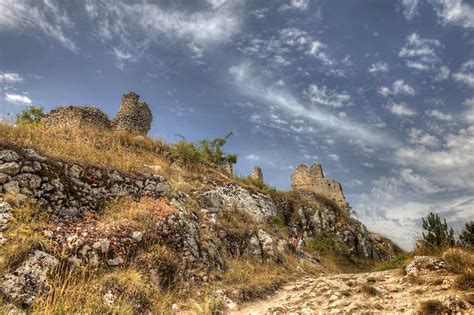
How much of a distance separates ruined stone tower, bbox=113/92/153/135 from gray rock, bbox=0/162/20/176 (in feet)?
58.7

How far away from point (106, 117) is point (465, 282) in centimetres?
2559

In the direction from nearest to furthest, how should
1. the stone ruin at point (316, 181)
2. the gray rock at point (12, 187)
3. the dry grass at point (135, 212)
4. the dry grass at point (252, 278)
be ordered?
the gray rock at point (12, 187), the dry grass at point (135, 212), the dry grass at point (252, 278), the stone ruin at point (316, 181)

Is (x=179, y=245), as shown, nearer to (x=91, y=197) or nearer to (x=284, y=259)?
(x=91, y=197)

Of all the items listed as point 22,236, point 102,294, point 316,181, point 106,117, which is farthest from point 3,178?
point 316,181

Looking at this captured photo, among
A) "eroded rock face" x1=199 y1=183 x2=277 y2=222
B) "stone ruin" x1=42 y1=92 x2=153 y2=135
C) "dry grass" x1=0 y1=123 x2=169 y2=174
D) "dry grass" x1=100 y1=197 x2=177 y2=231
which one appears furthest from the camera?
"stone ruin" x1=42 y1=92 x2=153 y2=135

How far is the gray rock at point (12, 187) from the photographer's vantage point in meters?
8.24

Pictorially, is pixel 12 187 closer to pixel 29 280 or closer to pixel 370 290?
pixel 29 280

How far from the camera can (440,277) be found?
8.32 metres

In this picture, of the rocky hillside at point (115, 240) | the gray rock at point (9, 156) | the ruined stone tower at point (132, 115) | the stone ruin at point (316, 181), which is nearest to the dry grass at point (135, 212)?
the rocky hillside at point (115, 240)

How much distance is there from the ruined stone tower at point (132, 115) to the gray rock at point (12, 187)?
60.2 feet

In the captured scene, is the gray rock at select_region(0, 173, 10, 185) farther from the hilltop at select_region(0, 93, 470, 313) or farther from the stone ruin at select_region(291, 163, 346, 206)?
the stone ruin at select_region(291, 163, 346, 206)

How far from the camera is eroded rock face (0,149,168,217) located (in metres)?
8.63

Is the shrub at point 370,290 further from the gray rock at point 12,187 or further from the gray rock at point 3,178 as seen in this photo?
the gray rock at point 3,178

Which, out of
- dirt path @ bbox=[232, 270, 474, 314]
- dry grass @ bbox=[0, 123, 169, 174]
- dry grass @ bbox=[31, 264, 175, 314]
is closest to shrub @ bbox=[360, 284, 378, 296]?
dirt path @ bbox=[232, 270, 474, 314]
